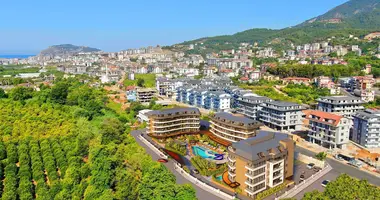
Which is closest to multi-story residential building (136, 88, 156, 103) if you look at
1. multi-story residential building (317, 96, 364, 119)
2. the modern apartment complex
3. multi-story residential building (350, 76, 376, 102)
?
the modern apartment complex

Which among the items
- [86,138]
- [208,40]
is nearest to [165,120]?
[86,138]

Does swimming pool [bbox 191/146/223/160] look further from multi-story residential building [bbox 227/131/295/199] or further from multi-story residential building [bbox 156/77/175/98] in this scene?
multi-story residential building [bbox 156/77/175/98]

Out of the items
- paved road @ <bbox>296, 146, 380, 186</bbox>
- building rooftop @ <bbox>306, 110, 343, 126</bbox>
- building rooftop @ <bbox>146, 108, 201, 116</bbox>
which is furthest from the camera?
building rooftop @ <bbox>146, 108, 201, 116</bbox>

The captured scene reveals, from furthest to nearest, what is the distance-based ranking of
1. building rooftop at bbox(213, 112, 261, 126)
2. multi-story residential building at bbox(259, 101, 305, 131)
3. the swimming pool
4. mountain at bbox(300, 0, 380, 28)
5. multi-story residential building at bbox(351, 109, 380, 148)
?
mountain at bbox(300, 0, 380, 28) → multi-story residential building at bbox(259, 101, 305, 131) → multi-story residential building at bbox(351, 109, 380, 148) → building rooftop at bbox(213, 112, 261, 126) → the swimming pool

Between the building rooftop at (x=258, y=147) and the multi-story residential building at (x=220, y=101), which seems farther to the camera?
the multi-story residential building at (x=220, y=101)

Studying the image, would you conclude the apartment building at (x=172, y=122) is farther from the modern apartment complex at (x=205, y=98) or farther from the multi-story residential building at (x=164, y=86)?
the multi-story residential building at (x=164, y=86)

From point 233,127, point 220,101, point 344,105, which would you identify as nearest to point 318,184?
point 233,127

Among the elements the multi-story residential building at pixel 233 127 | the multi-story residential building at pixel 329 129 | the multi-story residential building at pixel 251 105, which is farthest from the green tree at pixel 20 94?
the multi-story residential building at pixel 329 129
